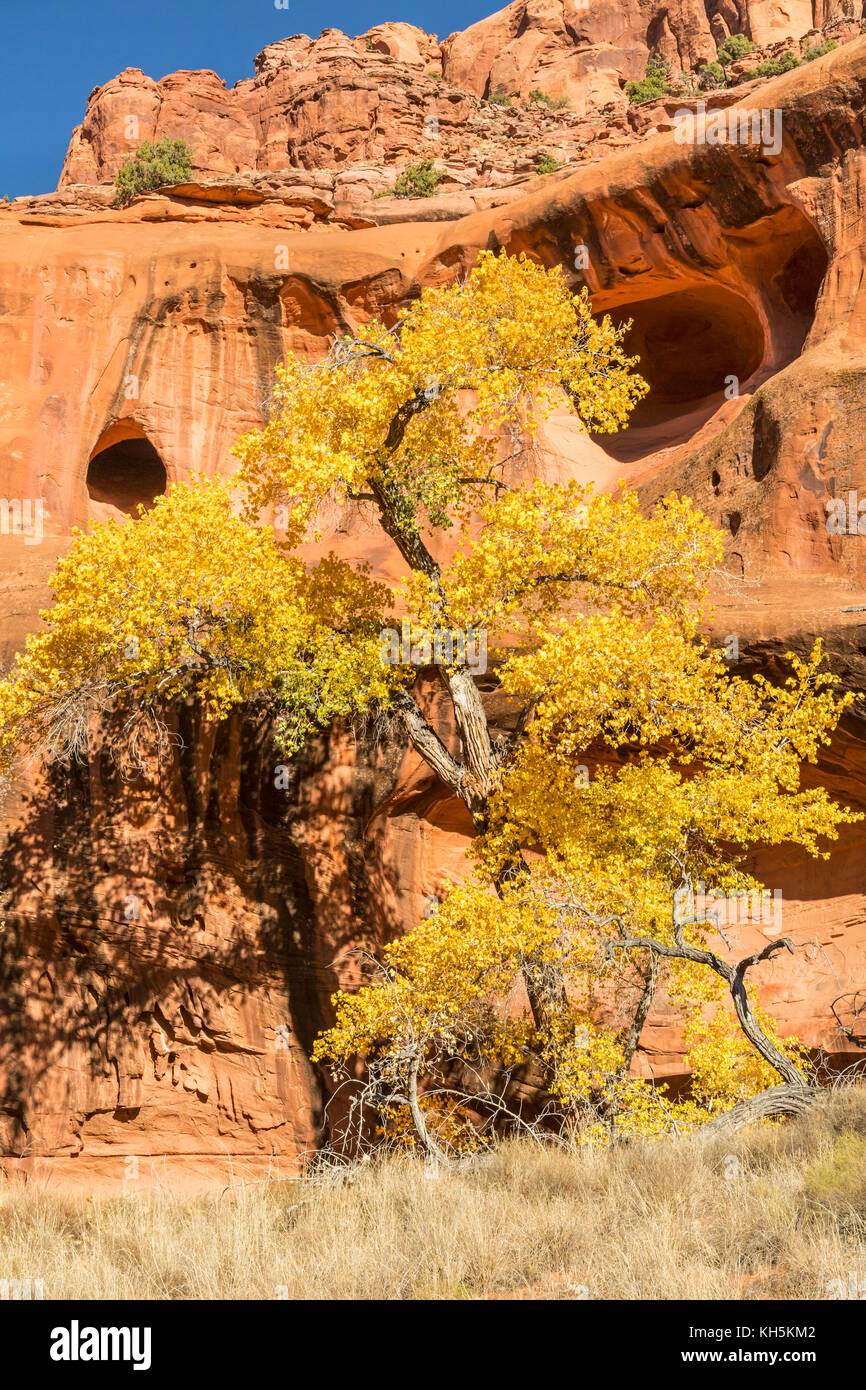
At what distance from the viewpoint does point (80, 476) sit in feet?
72.3

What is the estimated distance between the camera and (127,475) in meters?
25.4

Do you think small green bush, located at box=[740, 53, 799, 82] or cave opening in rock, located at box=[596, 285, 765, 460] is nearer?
cave opening in rock, located at box=[596, 285, 765, 460]

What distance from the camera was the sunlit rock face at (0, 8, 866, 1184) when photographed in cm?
1477

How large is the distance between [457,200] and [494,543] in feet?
61.9

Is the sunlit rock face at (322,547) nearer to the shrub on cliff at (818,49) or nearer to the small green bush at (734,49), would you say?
the shrub on cliff at (818,49)

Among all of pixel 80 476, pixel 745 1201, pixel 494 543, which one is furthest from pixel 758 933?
pixel 80 476

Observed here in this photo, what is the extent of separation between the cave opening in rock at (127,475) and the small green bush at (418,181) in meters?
17.5

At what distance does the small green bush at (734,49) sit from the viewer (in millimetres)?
53969

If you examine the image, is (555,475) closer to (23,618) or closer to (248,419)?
(248,419)

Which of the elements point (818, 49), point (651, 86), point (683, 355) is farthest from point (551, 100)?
point (683, 355)

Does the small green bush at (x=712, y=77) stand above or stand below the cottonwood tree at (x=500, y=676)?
above

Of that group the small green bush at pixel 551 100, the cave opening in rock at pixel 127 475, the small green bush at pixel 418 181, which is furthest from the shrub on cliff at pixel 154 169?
the small green bush at pixel 551 100

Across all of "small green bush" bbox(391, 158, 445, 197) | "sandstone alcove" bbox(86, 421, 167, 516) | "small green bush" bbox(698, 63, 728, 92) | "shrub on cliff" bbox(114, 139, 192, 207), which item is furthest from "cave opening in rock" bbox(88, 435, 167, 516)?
"small green bush" bbox(698, 63, 728, 92)

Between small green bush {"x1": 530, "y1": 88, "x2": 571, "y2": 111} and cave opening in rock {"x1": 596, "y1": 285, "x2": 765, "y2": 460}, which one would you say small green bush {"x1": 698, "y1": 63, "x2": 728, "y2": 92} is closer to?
small green bush {"x1": 530, "y1": 88, "x2": 571, "y2": 111}
